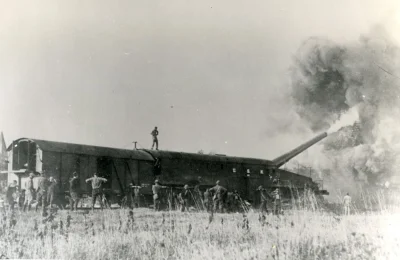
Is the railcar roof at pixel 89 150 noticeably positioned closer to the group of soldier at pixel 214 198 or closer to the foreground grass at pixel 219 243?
the group of soldier at pixel 214 198

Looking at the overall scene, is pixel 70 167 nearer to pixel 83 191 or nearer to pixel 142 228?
pixel 83 191

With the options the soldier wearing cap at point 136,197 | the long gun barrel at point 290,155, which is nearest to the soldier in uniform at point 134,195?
the soldier wearing cap at point 136,197

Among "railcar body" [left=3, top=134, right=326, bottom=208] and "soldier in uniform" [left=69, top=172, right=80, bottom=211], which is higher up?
"railcar body" [left=3, top=134, right=326, bottom=208]

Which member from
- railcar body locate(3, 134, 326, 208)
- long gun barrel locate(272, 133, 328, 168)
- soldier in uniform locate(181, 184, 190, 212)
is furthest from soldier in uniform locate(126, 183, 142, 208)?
long gun barrel locate(272, 133, 328, 168)

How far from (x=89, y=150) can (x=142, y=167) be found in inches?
103

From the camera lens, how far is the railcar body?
15.0 meters

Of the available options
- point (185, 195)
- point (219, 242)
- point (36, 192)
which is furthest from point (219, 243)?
point (185, 195)

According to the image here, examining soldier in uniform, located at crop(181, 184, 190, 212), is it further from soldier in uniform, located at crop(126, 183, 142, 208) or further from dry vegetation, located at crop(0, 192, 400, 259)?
dry vegetation, located at crop(0, 192, 400, 259)

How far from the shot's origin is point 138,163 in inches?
685

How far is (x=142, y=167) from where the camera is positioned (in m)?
17.5

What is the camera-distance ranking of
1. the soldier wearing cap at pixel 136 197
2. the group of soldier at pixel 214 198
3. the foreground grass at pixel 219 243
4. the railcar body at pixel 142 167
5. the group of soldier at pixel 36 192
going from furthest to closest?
the soldier wearing cap at pixel 136 197 < the railcar body at pixel 142 167 < the group of soldier at pixel 214 198 < the group of soldier at pixel 36 192 < the foreground grass at pixel 219 243

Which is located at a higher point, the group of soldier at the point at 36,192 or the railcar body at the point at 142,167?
the railcar body at the point at 142,167

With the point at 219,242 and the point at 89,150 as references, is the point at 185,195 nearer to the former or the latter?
the point at 89,150

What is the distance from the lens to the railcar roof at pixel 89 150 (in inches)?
585
